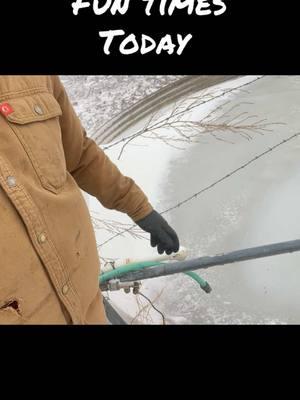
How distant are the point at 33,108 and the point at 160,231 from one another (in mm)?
747

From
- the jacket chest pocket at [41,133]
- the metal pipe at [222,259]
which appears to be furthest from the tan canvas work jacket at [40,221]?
the metal pipe at [222,259]

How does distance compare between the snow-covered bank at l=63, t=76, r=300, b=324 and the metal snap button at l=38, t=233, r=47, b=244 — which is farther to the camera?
the snow-covered bank at l=63, t=76, r=300, b=324

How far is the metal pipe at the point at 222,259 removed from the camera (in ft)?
4.76

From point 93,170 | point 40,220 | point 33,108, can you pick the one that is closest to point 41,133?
point 33,108

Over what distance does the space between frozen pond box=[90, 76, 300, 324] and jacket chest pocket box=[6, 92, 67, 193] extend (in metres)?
1.73

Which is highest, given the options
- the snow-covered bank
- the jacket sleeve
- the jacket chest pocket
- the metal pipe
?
the jacket chest pocket

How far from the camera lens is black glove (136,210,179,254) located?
4.93ft

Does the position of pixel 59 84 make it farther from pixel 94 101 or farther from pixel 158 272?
pixel 94 101

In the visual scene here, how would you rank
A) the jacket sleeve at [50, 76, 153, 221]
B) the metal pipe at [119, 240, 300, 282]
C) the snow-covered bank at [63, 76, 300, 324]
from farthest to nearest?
the snow-covered bank at [63, 76, 300, 324]
the metal pipe at [119, 240, 300, 282]
the jacket sleeve at [50, 76, 153, 221]

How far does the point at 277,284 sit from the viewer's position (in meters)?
2.63

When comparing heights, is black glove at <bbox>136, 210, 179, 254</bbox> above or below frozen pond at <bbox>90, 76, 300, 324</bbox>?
above

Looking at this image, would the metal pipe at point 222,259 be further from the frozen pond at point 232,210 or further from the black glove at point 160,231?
the frozen pond at point 232,210

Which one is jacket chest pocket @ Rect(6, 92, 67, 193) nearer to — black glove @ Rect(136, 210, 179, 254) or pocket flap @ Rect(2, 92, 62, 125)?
pocket flap @ Rect(2, 92, 62, 125)

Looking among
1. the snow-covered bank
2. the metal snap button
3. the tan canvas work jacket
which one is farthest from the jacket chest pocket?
the snow-covered bank
